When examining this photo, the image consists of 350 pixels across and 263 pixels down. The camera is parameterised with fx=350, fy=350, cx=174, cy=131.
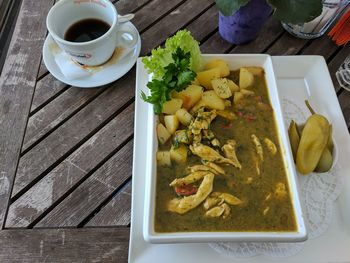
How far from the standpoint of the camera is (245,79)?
3.03 feet

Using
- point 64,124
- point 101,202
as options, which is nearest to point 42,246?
point 101,202

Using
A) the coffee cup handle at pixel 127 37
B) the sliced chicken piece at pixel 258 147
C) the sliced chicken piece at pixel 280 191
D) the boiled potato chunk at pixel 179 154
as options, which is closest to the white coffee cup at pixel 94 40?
the coffee cup handle at pixel 127 37

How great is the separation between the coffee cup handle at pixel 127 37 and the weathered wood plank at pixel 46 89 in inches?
8.3

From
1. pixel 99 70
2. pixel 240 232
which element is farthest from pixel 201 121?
pixel 99 70

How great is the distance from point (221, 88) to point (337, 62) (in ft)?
1.41

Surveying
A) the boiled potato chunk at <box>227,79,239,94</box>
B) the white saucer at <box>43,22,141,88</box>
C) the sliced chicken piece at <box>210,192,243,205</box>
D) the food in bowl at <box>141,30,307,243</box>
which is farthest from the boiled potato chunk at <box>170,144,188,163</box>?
the white saucer at <box>43,22,141,88</box>

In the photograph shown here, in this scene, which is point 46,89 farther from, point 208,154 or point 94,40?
point 208,154

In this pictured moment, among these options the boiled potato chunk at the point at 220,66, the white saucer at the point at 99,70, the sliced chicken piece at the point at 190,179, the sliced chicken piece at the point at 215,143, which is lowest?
the white saucer at the point at 99,70

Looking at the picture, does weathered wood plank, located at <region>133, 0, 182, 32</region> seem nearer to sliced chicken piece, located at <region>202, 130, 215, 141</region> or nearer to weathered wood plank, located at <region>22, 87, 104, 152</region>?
weathered wood plank, located at <region>22, 87, 104, 152</region>

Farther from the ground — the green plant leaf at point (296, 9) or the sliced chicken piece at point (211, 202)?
the green plant leaf at point (296, 9)

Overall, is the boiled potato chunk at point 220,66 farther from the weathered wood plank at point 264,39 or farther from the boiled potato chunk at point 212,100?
the weathered wood plank at point 264,39

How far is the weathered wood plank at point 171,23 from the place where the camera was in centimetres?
110

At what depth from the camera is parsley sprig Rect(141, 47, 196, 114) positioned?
2.75 feet

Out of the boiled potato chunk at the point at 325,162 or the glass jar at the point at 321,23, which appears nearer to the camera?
the boiled potato chunk at the point at 325,162
